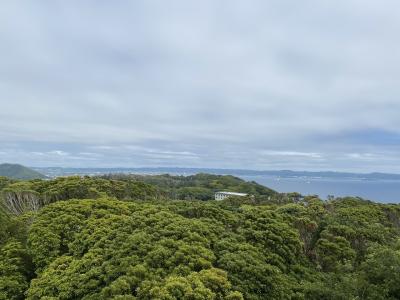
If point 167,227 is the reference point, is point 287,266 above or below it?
below

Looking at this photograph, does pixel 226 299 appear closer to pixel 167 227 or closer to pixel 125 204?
pixel 167 227

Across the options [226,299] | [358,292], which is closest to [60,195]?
[226,299]

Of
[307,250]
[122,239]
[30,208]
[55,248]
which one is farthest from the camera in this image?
[30,208]

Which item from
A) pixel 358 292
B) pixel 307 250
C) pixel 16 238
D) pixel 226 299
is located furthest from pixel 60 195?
pixel 358 292

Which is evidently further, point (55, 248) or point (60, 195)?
point (60, 195)

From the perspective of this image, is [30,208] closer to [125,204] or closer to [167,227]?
[125,204]

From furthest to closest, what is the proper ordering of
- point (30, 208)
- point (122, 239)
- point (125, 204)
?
point (30, 208)
point (125, 204)
point (122, 239)
